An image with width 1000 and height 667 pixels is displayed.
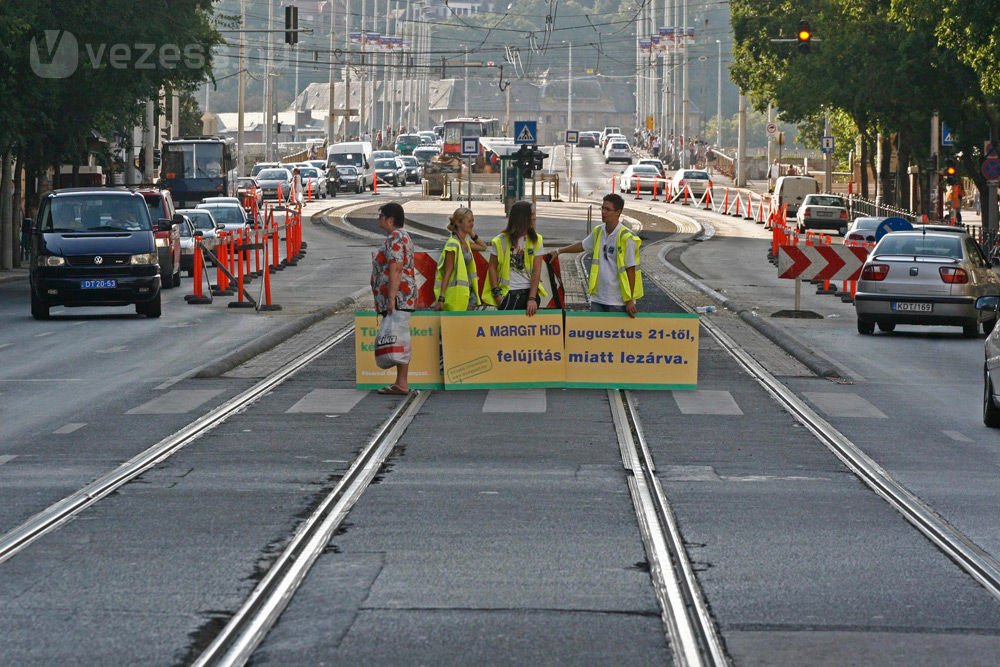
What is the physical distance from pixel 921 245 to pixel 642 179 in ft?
198

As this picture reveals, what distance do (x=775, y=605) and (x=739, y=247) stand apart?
156 ft

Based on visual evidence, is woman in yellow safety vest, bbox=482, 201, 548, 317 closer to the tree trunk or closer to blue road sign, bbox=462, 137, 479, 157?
the tree trunk

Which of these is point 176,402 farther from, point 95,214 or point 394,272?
point 95,214

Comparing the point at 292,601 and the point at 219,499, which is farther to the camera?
the point at 219,499

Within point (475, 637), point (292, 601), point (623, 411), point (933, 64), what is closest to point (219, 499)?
point (292, 601)

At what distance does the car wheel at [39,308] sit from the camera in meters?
28.0

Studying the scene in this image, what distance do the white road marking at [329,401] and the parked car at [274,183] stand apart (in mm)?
64971

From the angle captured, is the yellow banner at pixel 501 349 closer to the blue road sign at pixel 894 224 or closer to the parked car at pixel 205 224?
the blue road sign at pixel 894 224

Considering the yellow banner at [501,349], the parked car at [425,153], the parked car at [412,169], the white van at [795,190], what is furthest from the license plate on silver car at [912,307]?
the parked car at [425,153]

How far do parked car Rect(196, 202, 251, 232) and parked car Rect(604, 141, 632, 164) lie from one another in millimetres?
71151

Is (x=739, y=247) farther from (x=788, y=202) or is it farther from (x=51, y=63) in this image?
(x=51, y=63)

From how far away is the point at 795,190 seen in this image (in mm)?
71062

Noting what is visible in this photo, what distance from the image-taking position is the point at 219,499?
10609mm
